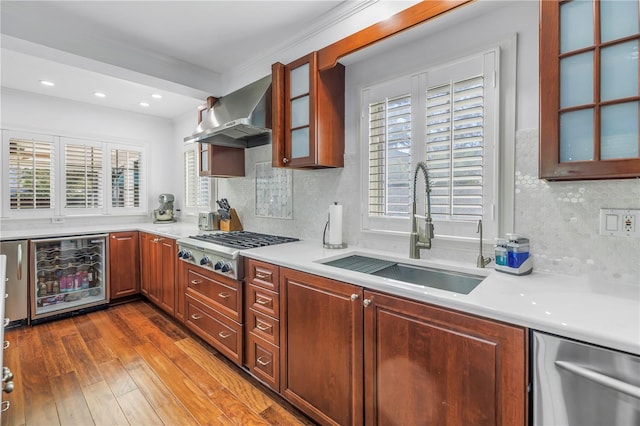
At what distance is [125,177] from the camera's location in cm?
428

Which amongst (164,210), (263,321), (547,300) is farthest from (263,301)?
(164,210)

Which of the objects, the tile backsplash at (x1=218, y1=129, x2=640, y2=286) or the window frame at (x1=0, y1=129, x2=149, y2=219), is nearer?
the tile backsplash at (x1=218, y1=129, x2=640, y2=286)

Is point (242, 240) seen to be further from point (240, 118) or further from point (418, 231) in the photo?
point (418, 231)

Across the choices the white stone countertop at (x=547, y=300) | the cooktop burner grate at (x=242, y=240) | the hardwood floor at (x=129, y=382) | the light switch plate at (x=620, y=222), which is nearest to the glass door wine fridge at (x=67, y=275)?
the hardwood floor at (x=129, y=382)

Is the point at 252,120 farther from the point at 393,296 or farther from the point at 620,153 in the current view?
the point at 620,153

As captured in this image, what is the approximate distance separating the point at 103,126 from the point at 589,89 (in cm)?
496

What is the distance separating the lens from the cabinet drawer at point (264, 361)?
6.17 feet

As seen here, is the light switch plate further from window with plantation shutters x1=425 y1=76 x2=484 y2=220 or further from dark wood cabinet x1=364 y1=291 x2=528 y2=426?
dark wood cabinet x1=364 y1=291 x2=528 y2=426

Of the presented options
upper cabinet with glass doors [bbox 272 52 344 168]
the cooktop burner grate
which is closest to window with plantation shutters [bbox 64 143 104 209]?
the cooktop burner grate

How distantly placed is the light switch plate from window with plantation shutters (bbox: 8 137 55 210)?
5.10 m

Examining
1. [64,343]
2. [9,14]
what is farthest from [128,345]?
[9,14]

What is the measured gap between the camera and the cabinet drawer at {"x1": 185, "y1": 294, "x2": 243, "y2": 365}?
2188 millimetres

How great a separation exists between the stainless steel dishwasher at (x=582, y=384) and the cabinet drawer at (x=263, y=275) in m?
1.32

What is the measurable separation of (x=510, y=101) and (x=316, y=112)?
1154 millimetres
